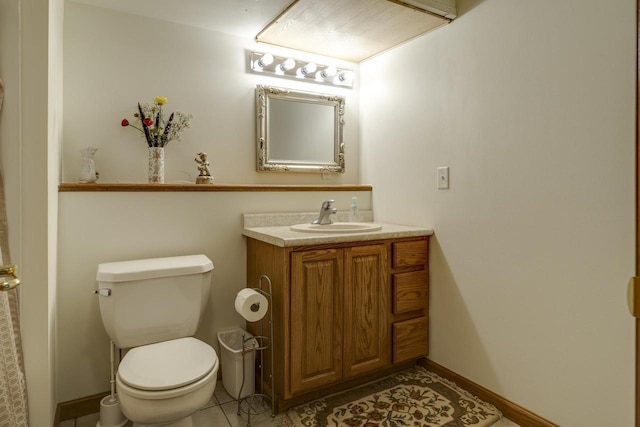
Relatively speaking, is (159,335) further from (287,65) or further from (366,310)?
(287,65)

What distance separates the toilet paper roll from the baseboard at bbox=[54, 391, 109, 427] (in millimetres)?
838

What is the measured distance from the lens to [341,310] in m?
1.94

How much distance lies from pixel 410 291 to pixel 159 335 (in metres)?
1.31

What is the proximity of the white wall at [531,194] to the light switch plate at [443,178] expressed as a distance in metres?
0.03

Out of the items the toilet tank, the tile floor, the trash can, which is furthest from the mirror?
the tile floor

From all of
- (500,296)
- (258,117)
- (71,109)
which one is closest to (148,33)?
(71,109)

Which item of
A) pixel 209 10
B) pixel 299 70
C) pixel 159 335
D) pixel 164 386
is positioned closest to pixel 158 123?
pixel 209 10

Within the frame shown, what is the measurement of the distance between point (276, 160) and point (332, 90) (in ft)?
2.24

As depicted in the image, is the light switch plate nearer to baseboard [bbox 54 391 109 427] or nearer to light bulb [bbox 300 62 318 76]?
light bulb [bbox 300 62 318 76]

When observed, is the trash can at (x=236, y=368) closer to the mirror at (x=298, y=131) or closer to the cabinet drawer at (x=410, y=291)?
the cabinet drawer at (x=410, y=291)

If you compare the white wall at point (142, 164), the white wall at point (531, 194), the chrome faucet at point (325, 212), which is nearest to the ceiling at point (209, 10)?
the white wall at point (142, 164)

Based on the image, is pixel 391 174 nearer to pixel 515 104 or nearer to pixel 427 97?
pixel 427 97

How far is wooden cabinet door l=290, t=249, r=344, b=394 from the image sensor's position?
5.94 feet

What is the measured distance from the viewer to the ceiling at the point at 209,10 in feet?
6.49
